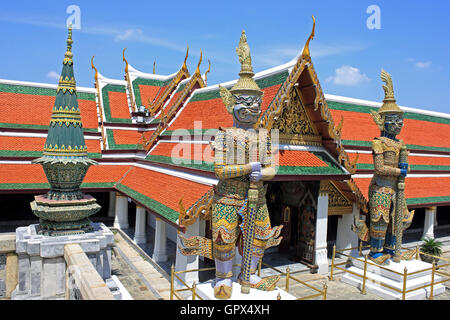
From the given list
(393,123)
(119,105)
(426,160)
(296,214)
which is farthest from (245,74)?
(426,160)

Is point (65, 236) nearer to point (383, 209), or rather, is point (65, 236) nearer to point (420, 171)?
point (383, 209)

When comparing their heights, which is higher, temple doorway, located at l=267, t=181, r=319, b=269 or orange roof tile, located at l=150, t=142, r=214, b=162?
orange roof tile, located at l=150, t=142, r=214, b=162

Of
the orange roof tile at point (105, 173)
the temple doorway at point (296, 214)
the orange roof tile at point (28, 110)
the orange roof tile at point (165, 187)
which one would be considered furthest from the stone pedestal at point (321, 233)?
the orange roof tile at point (28, 110)

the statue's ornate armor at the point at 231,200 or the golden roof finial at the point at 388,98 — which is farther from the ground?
the golden roof finial at the point at 388,98

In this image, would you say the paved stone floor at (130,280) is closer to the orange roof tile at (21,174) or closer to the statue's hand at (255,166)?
the orange roof tile at (21,174)

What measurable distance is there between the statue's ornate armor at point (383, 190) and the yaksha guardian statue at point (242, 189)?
180 inches

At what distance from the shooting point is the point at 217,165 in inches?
238

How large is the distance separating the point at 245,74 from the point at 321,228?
6.71 m

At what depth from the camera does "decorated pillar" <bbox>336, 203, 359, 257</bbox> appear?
12656 mm

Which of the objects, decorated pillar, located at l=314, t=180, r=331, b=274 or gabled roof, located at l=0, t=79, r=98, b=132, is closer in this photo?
decorated pillar, located at l=314, t=180, r=331, b=274

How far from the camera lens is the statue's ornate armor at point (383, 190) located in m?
9.59

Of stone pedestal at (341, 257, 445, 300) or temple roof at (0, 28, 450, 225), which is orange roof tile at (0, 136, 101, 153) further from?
stone pedestal at (341, 257, 445, 300)

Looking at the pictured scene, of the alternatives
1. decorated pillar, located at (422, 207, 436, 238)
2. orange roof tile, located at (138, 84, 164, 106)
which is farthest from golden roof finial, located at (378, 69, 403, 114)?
orange roof tile, located at (138, 84, 164, 106)
